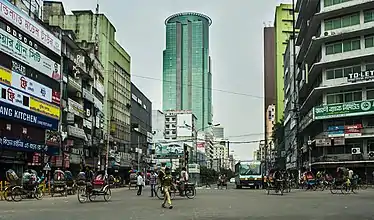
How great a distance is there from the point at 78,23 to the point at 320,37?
33497 mm

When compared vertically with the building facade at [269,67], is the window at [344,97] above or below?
below

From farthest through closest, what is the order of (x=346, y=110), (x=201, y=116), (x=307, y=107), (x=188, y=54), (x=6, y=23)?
(x=201, y=116), (x=188, y=54), (x=307, y=107), (x=346, y=110), (x=6, y=23)

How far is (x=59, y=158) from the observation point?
5084cm

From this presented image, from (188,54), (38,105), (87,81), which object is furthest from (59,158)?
(188,54)

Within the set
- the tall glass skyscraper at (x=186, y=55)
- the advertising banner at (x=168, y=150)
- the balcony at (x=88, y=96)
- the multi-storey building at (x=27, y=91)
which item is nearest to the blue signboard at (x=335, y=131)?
the balcony at (x=88, y=96)

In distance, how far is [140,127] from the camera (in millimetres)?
100250

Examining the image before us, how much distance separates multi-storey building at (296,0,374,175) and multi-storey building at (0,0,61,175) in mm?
27909

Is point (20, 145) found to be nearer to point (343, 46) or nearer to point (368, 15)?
point (343, 46)

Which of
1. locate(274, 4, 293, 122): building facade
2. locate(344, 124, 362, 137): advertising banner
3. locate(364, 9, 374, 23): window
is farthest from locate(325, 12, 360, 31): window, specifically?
locate(274, 4, 293, 122): building facade

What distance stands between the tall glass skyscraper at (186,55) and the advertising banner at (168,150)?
13.1m

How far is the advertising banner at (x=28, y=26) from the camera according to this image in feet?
127

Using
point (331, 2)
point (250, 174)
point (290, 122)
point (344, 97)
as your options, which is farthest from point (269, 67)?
point (250, 174)

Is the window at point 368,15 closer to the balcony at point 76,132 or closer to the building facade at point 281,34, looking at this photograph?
the balcony at point 76,132

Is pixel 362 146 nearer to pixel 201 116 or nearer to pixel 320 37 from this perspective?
pixel 320 37
